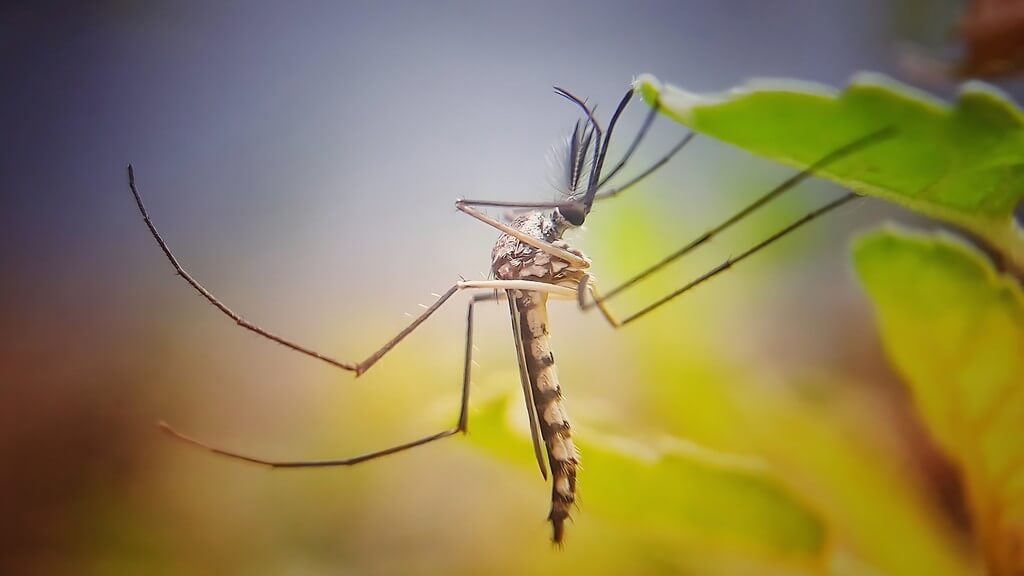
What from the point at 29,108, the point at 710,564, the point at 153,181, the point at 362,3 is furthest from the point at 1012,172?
the point at 29,108

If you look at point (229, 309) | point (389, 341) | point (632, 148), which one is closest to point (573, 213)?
point (632, 148)

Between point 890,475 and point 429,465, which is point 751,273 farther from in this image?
point 429,465

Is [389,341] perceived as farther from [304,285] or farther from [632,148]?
[632,148]

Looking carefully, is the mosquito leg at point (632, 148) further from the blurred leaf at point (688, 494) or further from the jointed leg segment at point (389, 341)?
the blurred leaf at point (688, 494)

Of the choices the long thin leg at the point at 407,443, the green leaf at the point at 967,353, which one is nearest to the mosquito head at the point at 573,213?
the long thin leg at the point at 407,443

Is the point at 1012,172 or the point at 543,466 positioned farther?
the point at 543,466
